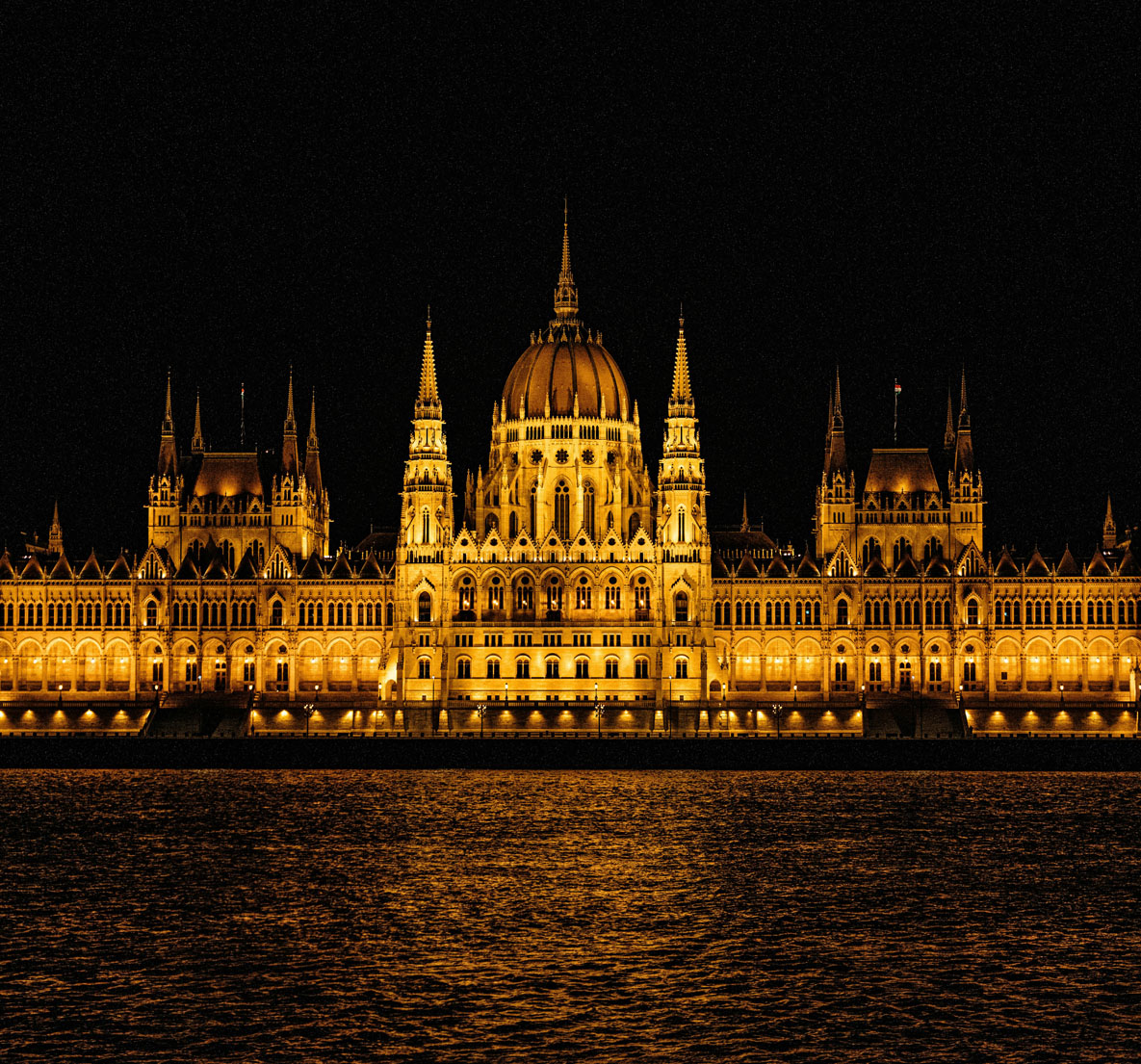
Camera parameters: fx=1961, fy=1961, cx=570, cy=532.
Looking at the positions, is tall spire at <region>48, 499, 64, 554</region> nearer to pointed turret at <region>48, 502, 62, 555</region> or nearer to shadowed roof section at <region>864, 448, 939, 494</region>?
pointed turret at <region>48, 502, 62, 555</region>

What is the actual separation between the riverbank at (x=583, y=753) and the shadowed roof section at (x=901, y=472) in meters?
35.1

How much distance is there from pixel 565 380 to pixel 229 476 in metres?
26.5

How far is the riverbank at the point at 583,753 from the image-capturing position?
108m

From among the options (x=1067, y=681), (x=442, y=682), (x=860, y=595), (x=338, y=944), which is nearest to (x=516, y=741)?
(x=442, y=682)

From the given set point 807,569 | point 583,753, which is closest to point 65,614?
point 583,753

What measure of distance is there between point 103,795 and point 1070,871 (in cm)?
4663

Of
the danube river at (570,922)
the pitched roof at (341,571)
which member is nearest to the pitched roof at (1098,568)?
the danube river at (570,922)

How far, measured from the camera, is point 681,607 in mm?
128625

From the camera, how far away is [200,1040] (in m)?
47.8

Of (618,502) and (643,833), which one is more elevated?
(618,502)

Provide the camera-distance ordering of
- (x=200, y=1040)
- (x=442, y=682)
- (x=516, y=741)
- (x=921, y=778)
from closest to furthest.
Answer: (x=200, y=1040), (x=921, y=778), (x=516, y=741), (x=442, y=682)

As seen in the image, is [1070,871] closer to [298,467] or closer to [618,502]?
[618,502]

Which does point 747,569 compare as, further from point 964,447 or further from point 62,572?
point 62,572

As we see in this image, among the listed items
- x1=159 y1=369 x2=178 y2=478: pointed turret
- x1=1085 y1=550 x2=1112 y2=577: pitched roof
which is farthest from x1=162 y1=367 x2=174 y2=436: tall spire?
x1=1085 y1=550 x2=1112 y2=577: pitched roof
